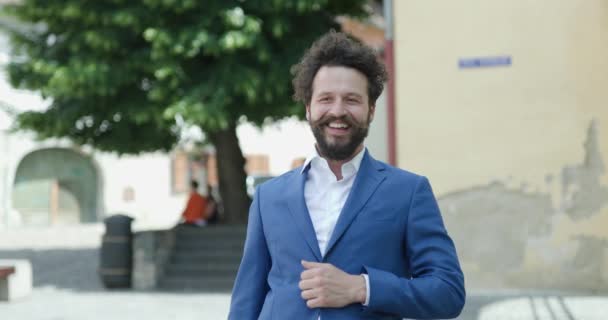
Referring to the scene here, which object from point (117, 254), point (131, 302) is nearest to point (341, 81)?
point (131, 302)

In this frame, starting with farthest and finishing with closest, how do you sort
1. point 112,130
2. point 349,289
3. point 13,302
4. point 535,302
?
1. point 112,130
2. point 13,302
3. point 535,302
4. point 349,289

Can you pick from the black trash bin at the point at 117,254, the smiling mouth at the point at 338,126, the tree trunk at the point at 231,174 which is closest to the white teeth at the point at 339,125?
the smiling mouth at the point at 338,126

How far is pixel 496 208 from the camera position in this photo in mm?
9812

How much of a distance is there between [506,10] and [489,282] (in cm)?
292

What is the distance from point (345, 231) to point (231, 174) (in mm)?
13414

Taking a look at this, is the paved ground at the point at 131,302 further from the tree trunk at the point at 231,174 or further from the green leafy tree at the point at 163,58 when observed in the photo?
the tree trunk at the point at 231,174

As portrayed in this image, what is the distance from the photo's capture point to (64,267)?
53.5ft

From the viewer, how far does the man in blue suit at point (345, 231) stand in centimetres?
225

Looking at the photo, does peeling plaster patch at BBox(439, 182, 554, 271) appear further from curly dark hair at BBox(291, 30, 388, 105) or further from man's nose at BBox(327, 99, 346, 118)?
man's nose at BBox(327, 99, 346, 118)

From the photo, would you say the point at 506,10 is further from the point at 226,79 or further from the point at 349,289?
the point at 349,289

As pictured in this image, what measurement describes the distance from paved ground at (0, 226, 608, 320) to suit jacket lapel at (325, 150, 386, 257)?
5243mm

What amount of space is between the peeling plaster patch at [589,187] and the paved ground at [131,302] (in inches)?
37.7

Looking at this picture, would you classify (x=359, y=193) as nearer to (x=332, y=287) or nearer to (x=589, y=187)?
(x=332, y=287)

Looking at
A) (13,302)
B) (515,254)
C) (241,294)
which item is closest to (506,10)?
(515,254)
